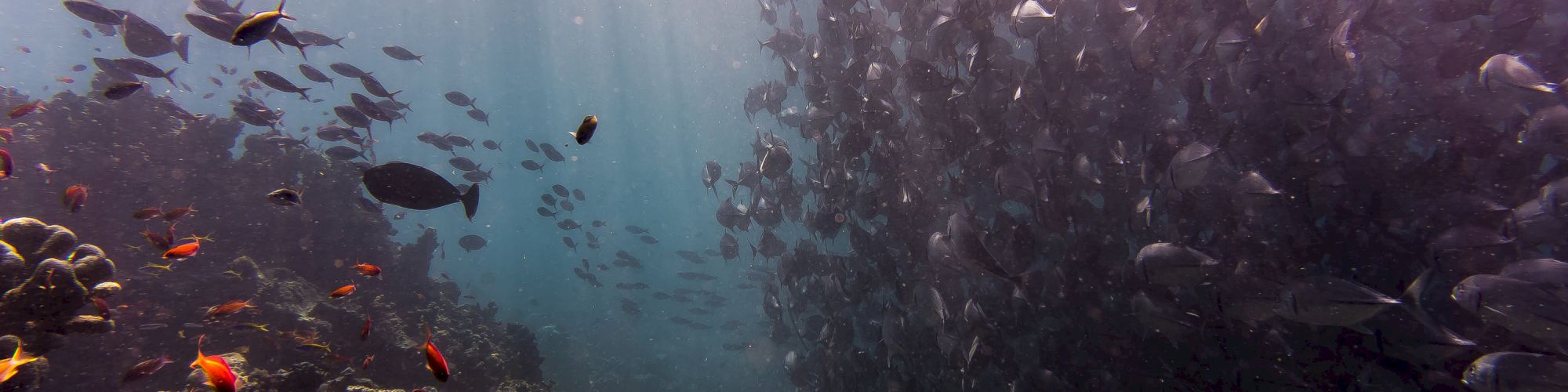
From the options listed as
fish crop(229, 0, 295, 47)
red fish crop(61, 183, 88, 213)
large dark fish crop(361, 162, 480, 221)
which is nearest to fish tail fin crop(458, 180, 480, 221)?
large dark fish crop(361, 162, 480, 221)

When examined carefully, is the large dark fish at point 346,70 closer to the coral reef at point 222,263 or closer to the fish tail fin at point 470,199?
the coral reef at point 222,263

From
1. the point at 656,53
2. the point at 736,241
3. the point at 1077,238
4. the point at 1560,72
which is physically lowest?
the point at 656,53

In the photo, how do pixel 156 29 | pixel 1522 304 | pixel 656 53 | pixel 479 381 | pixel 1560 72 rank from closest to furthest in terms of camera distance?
pixel 1522 304
pixel 1560 72
pixel 156 29
pixel 479 381
pixel 656 53

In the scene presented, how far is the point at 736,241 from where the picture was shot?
12.2 meters

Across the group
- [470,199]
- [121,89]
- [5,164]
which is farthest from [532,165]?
[470,199]

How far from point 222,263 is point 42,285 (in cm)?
629

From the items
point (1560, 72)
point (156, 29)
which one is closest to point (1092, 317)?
point (1560, 72)

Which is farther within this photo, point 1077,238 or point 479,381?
point 479,381

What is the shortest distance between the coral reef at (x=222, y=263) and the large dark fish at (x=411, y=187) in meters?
2.28

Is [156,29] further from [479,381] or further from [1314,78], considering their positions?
[1314,78]

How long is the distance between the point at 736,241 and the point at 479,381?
18.9ft

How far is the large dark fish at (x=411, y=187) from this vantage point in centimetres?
368

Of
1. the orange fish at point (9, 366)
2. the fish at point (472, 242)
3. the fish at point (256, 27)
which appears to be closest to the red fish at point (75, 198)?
the fish at point (256, 27)

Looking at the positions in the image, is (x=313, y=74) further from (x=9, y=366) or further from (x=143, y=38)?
(x=9, y=366)
